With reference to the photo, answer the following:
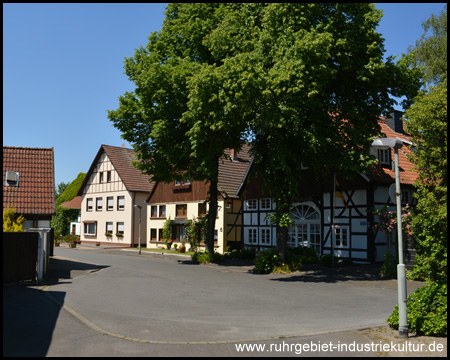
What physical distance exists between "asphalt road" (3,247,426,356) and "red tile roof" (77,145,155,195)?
87.9 feet

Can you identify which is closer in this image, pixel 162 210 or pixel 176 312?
pixel 176 312

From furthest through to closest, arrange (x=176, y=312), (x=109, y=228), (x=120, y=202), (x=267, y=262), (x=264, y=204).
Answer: (x=109, y=228) < (x=120, y=202) < (x=264, y=204) < (x=267, y=262) < (x=176, y=312)

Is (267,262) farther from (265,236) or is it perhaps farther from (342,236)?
(265,236)

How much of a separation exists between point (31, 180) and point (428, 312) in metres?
19.7

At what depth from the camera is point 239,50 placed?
68.7 feet

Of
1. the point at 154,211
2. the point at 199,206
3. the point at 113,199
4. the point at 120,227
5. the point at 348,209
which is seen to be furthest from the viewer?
the point at 113,199

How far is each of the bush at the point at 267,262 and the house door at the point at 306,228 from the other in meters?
5.98

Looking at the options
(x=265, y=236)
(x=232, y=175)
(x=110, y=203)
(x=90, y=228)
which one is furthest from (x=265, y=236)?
(x=90, y=228)

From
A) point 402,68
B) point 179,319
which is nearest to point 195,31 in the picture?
point 402,68

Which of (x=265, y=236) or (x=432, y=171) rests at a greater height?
(x=432, y=171)

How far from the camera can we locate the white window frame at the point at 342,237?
1034 inches

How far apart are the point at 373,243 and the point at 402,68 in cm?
976

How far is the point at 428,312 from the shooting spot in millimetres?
8680

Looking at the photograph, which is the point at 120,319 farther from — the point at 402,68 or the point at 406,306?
the point at 402,68
